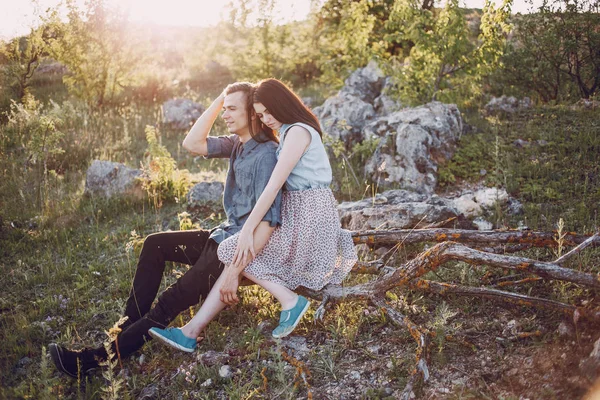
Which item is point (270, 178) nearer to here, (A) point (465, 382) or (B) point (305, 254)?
(B) point (305, 254)

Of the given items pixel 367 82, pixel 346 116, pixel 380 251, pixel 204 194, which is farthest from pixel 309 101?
pixel 380 251

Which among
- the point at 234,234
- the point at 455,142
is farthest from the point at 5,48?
the point at 455,142

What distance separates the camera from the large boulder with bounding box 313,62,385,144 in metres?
7.41

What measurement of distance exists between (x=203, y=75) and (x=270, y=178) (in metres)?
14.3

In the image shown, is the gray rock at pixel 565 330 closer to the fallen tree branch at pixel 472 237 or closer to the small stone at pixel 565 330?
the small stone at pixel 565 330

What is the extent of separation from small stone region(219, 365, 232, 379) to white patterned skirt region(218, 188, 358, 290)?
658 mm

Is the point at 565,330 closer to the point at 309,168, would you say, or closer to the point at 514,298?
the point at 514,298

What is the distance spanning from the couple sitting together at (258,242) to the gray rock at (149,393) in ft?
0.98

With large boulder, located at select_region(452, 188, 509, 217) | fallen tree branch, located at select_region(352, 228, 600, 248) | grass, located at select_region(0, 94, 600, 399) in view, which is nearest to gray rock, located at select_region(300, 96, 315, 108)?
grass, located at select_region(0, 94, 600, 399)

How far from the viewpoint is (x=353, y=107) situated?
7.95 meters

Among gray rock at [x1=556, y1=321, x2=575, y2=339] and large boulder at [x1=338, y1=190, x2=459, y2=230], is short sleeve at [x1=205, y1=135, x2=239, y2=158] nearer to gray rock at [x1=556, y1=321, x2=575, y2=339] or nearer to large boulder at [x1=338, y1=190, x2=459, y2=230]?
large boulder at [x1=338, y1=190, x2=459, y2=230]

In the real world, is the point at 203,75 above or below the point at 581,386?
above

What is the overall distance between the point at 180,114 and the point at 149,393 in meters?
8.04

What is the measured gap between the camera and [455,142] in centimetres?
692
